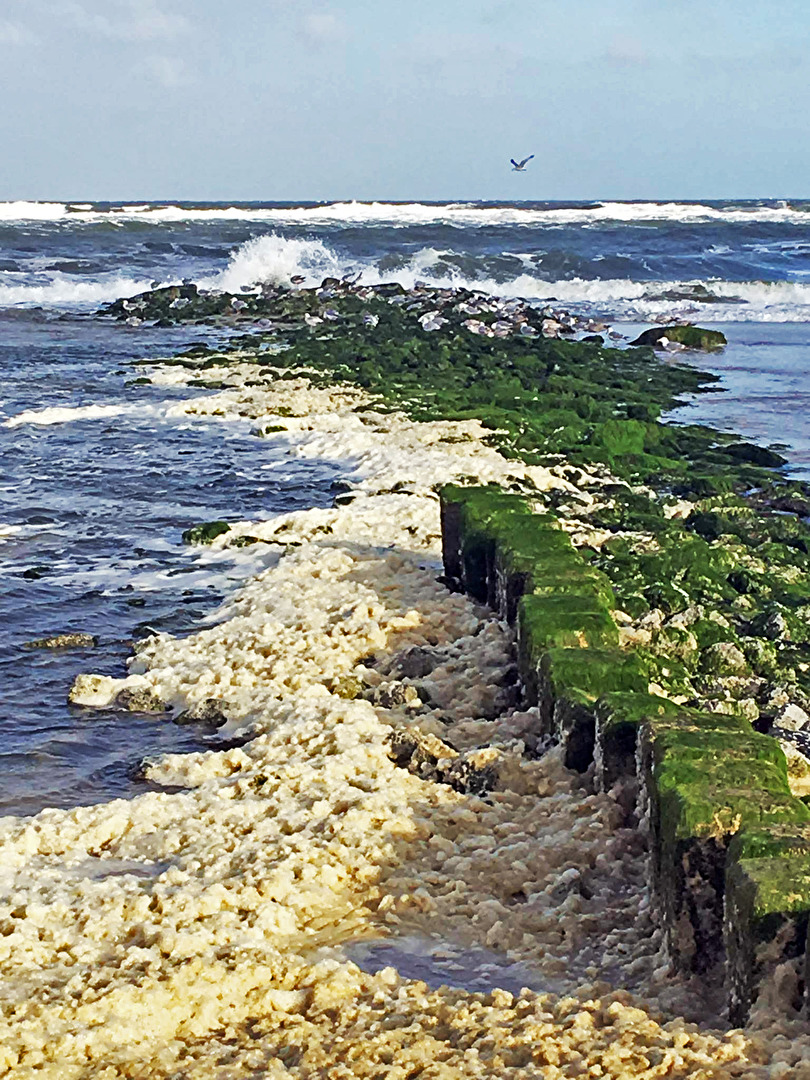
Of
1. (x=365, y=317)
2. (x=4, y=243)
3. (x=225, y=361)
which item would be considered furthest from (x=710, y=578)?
(x=4, y=243)

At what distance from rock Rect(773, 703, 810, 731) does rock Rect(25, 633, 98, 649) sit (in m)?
3.90

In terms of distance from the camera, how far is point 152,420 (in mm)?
16016

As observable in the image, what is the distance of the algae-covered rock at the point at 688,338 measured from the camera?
2386 centimetres

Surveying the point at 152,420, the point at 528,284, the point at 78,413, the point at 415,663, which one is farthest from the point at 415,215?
the point at 415,663

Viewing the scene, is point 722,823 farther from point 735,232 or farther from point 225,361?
point 735,232

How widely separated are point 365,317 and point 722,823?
2115cm

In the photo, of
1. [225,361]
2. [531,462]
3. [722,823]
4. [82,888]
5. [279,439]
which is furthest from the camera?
[225,361]

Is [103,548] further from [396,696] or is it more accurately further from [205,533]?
[396,696]

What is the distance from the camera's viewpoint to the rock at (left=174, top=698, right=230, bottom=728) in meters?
6.91

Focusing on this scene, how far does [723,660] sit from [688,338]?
56.6 ft

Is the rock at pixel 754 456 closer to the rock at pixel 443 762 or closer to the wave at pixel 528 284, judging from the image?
the rock at pixel 443 762

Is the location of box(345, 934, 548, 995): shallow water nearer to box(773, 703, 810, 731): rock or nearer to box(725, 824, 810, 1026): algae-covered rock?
box(725, 824, 810, 1026): algae-covered rock

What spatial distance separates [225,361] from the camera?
19875 mm

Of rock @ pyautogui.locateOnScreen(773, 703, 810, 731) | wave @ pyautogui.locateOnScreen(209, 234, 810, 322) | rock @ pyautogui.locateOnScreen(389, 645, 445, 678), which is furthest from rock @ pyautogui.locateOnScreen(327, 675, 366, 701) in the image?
wave @ pyautogui.locateOnScreen(209, 234, 810, 322)
